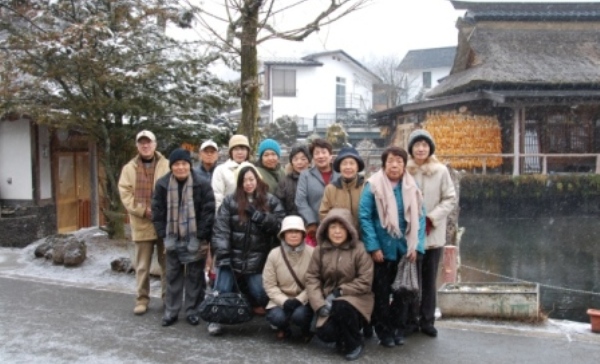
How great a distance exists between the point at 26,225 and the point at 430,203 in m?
9.11

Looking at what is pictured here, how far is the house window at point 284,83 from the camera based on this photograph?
3538cm

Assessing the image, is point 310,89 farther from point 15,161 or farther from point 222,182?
point 222,182

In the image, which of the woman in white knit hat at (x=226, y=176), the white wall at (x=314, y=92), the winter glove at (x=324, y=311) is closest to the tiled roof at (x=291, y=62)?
the white wall at (x=314, y=92)

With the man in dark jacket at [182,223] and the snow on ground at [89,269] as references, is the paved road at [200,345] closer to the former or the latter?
the man in dark jacket at [182,223]

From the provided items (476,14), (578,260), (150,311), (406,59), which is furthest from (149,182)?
(406,59)

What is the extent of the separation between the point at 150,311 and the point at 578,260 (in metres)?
10.8

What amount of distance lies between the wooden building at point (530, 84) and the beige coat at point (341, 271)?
573 inches

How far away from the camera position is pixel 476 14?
24.8 meters

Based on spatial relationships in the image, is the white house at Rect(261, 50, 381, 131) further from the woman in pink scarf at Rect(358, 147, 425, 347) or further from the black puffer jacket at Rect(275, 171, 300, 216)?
the woman in pink scarf at Rect(358, 147, 425, 347)

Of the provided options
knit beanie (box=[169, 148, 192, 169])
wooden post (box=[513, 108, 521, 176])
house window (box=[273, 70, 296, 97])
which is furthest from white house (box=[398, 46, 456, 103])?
knit beanie (box=[169, 148, 192, 169])

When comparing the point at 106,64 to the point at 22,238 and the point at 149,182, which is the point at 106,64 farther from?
the point at 22,238

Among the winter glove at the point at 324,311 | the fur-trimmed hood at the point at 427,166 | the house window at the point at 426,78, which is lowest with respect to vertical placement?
the winter glove at the point at 324,311

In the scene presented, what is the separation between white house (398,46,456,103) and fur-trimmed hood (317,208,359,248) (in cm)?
4649

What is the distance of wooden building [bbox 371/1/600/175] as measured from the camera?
66.5ft
